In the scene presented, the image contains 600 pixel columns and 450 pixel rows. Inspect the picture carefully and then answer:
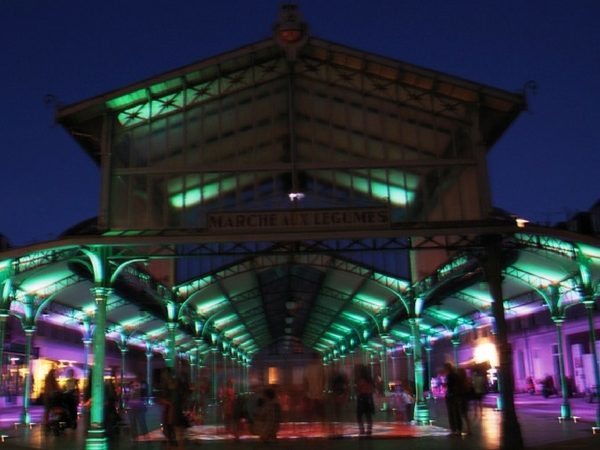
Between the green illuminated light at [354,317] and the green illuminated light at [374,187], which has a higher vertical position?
the green illuminated light at [374,187]

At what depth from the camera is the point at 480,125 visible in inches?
722

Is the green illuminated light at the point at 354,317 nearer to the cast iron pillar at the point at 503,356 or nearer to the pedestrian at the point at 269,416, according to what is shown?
the pedestrian at the point at 269,416

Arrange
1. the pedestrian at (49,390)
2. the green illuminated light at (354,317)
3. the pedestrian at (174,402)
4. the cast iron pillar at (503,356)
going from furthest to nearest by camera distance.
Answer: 1. the green illuminated light at (354,317)
2. the pedestrian at (49,390)
3. the cast iron pillar at (503,356)
4. the pedestrian at (174,402)

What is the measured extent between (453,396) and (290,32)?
10.8 meters

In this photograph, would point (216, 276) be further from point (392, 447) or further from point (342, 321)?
point (342, 321)

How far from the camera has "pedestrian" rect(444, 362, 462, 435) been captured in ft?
58.7

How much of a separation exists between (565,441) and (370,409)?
488 centimetres

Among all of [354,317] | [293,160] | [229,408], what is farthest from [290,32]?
[354,317]

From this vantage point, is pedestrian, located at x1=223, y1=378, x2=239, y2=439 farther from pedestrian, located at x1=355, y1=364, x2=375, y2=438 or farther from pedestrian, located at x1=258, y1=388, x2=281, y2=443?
pedestrian, located at x1=355, y1=364, x2=375, y2=438

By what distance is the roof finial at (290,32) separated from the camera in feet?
59.6

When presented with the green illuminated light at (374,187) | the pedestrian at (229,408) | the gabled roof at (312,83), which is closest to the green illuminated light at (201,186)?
the gabled roof at (312,83)

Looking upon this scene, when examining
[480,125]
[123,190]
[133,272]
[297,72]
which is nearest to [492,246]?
[480,125]

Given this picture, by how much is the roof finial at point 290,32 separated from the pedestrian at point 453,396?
946 cm

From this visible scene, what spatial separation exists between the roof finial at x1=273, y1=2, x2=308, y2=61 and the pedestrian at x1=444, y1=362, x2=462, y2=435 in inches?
372
